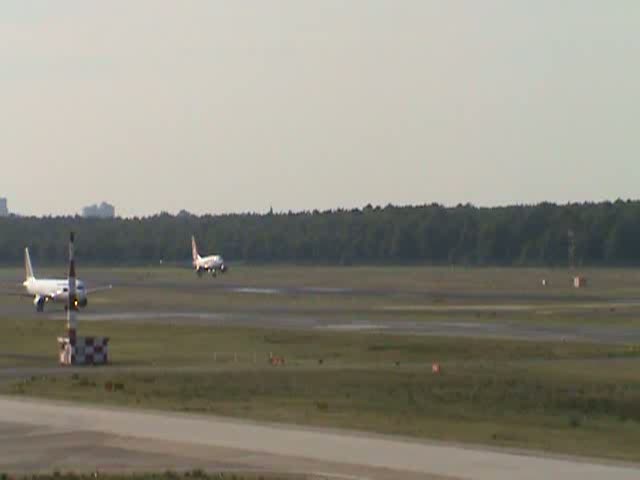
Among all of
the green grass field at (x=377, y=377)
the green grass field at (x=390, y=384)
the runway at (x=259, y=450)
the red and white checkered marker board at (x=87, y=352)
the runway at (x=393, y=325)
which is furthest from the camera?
the runway at (x=393, y=325)

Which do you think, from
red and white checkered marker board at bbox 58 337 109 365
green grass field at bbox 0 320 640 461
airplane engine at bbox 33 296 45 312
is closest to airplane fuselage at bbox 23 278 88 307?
airplane engine at bbox 33 296 45 312

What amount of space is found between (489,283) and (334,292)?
1149 inches

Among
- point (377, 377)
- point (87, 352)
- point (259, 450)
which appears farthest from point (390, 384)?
point (259, 450)

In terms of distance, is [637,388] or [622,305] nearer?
[637,388]

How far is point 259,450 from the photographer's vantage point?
83.3ft

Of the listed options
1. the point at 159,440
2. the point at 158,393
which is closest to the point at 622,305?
the point at 158,393

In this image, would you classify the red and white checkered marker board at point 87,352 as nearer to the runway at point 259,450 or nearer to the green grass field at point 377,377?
the green grass field at point 377,377

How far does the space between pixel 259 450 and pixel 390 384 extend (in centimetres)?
1485

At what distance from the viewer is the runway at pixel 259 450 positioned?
2306 cm

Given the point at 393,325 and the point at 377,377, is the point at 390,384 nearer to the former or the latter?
the point at 377,377

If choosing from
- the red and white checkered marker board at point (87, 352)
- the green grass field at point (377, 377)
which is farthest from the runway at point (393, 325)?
the red and white checkered marker board at point (87, 352)

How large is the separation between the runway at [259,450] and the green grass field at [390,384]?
7.14 feet

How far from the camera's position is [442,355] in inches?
2084

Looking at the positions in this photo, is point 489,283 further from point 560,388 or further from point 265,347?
point 560,388
